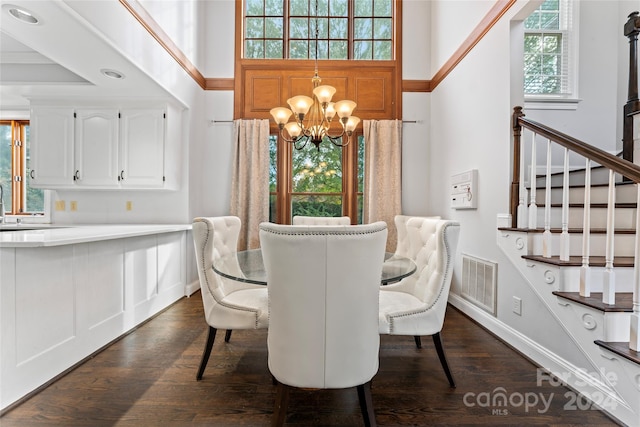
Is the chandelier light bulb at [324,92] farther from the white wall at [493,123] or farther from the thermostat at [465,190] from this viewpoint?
the thermostat at [465,190]

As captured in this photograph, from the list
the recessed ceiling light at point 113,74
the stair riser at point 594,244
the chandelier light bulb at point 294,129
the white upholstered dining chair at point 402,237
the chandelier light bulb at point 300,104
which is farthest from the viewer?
the chandelier light bulb at point 294,129

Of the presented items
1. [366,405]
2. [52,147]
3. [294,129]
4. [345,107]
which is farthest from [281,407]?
[52,147]

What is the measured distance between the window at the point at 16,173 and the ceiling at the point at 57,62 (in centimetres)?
30

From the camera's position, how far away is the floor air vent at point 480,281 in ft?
8.65

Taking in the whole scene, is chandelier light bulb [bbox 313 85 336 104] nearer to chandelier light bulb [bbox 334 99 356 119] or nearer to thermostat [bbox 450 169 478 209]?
chandelier light bulb [bbox 334 99 356 119]

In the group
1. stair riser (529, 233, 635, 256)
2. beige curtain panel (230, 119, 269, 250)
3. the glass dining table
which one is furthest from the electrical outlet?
beige curtain panel (230, 119, 269, 250)

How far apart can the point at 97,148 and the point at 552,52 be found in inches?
208

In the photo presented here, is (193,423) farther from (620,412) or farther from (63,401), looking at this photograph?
(620,412)

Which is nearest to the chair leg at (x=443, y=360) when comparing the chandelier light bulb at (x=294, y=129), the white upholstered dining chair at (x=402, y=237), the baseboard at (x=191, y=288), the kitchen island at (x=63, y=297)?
the white upholstered dining chair at (x=402, y=237)

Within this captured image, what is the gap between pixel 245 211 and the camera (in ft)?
13.1

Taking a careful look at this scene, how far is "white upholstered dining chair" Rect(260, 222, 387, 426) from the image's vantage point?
46.2 inches

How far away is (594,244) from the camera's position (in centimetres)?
194

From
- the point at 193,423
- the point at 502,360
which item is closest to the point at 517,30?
the point at 502,360

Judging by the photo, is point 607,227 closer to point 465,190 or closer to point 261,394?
point 465,190
